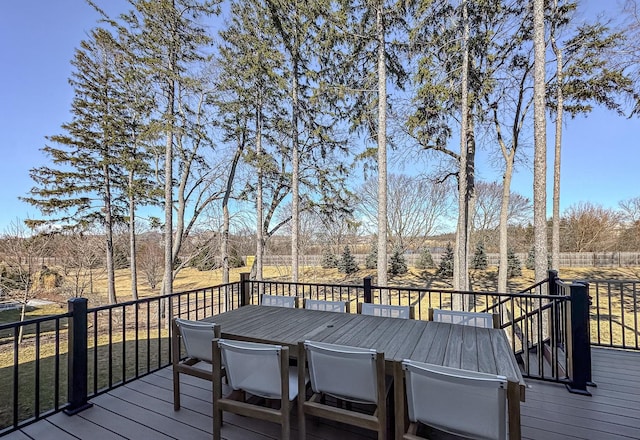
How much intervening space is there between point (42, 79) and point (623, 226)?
93.1 feet

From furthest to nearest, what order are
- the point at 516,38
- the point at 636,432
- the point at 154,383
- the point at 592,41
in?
the point at 516,38 < the point at 592,41 < the point at 154,383 < the point at 636,432

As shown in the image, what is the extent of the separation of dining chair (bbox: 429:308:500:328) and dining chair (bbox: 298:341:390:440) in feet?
4.38

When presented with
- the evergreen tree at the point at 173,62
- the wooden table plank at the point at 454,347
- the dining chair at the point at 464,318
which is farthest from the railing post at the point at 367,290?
the evergreen tree at the point at 173,62

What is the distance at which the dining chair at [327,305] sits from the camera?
330cm

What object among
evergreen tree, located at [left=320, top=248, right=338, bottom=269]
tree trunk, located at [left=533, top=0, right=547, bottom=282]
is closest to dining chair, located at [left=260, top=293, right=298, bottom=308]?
tree trunk, located at [left=533, top=0, right=547, bottom=282]

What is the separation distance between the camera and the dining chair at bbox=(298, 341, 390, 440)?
1672 millimetres

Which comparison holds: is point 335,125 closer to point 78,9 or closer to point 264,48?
point 264,48

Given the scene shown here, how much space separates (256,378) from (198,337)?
71 centimetres

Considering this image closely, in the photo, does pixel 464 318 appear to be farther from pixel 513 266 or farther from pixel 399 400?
pixel 513 266

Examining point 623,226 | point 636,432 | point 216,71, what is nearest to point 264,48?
point 216,71

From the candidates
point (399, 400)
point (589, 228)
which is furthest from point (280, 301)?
point (589, 228)

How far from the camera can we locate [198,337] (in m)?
2.33

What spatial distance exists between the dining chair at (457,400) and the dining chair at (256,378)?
0.72 m

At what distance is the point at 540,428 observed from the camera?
2121 millimetres
